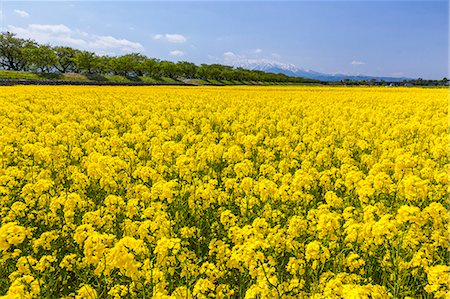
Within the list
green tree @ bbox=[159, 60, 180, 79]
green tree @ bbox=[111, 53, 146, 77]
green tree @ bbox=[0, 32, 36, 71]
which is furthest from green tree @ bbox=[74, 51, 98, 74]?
green tree @ bbox=[159, 60, 180, 79]

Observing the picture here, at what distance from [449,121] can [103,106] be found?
14127 millimetres

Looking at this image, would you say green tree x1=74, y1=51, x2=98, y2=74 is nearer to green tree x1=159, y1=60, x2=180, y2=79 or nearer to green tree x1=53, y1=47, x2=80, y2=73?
green tree x1=53, y1=47, x2=80, y2=73

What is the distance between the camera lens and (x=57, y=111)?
15.5m

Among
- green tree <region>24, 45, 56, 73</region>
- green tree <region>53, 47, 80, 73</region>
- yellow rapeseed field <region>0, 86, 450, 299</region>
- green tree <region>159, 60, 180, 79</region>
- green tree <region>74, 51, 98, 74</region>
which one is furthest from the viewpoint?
green tree <region>159, 60, 180, 79</region>

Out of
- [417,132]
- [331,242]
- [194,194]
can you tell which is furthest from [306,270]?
[417,132]

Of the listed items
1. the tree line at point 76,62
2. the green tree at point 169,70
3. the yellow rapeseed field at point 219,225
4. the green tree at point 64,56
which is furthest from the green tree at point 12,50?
the yellow rapeseed field at point 219,225

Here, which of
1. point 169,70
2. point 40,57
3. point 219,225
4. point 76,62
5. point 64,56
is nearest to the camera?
point 219,225

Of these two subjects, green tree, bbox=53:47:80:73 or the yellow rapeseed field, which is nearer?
the yellow rapeseed field

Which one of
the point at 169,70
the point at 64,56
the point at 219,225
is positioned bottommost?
the point at 219,225

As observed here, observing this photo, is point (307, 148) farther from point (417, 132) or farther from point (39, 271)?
point (39, 271)

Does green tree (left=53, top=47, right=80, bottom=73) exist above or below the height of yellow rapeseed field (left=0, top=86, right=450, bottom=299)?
above

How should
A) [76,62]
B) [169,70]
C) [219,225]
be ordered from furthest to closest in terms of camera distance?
[169,70] → [76,62] → [219,225]

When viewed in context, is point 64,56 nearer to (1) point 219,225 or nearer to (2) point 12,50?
(2) point 12,50

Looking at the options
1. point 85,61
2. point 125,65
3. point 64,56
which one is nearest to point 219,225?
point 85,61
